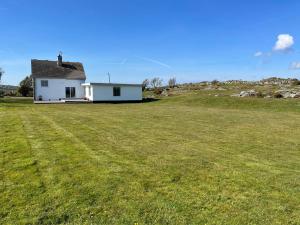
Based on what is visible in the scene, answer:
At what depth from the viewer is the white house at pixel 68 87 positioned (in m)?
34.1

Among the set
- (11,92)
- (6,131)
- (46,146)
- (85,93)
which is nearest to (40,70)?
(85,93)

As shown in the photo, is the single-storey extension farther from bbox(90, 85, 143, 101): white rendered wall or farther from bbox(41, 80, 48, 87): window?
bbox(41, 80, 48, 87): window

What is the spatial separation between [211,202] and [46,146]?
471cm

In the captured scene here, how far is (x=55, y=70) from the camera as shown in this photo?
36281 millimetres

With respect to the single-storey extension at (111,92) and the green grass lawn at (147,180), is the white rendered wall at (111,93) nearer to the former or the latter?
the single-storey extension at (111,92)

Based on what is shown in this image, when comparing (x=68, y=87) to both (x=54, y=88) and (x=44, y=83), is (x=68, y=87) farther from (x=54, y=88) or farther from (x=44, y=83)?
(x=44, y=83)

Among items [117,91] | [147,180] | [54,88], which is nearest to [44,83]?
[54,88]

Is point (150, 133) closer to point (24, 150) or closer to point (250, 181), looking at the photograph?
point (24, 150)

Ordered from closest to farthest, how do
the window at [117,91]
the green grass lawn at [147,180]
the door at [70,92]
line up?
the green grass lawn at [147,180]
the window at [117,91]
the door at [70,92]

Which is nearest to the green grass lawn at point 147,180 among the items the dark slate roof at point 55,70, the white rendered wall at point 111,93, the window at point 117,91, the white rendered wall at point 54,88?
the white rendered wall at point 111,93

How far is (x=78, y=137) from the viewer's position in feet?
28.4

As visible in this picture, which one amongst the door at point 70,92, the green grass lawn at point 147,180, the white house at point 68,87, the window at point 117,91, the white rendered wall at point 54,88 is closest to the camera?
the green grass lawn at point 147,180

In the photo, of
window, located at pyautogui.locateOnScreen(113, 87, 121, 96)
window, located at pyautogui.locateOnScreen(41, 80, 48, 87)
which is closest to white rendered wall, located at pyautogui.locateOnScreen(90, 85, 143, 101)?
window, located at pyautogui.locateOnScreen(113, 87, 121, 96)

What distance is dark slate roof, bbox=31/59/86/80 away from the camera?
114ft
